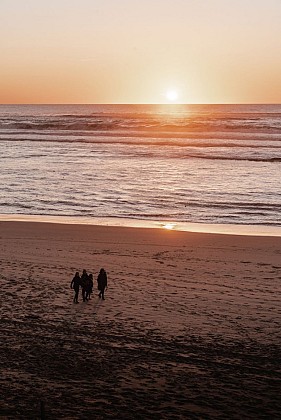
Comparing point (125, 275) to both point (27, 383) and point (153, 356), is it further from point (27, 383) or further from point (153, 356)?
point (27, 383)

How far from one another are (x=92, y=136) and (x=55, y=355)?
2696 inches

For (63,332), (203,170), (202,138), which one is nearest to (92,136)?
(202,138)

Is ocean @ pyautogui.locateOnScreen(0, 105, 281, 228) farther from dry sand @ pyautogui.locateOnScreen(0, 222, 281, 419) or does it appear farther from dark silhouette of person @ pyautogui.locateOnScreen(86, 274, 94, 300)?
dark silhouette of person @ pyautogui.locateOnScreen(86, 274, 94, 300)

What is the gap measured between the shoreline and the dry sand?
2546 millimetres

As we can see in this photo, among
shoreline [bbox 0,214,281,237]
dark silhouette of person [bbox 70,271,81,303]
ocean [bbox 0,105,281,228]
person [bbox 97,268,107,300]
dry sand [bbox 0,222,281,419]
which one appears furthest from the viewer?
ocean [bbox 0,105,281,228]

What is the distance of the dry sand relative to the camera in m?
9.86

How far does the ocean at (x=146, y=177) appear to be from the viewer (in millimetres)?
28828

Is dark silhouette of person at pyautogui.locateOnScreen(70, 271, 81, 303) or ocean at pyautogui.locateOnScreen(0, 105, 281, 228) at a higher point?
ocean at pyautogui.locateOnScreen(0, 105, 281, 228)

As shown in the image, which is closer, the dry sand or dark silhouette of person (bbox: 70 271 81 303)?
the dry sand

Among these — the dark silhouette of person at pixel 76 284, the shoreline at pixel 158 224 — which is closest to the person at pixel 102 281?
the dark silhouette of person at pixel 76 284

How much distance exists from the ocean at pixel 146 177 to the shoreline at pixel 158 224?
1.02 ft

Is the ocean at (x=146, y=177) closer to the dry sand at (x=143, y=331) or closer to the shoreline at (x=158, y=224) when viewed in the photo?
the shoreline at (x=158, y=224)

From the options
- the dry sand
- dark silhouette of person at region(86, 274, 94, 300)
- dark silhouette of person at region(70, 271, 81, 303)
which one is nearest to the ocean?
the dry sand

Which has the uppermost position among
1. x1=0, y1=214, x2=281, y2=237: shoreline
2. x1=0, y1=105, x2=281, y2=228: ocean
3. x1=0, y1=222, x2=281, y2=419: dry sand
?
x1=0, y1=105, x2=281, y2=228: ocean
